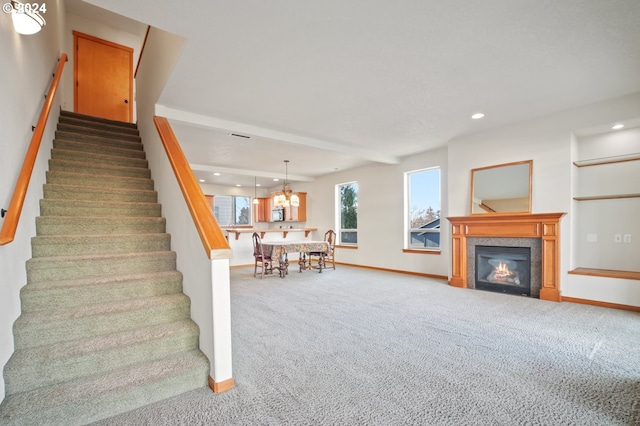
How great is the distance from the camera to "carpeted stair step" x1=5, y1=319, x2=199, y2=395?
169cm

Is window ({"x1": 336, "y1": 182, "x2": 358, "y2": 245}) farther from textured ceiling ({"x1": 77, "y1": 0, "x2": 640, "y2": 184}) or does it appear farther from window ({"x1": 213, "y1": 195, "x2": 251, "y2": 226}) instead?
window ({"x1": 213, "y1": 195, "x2": 251, "y2": 226})

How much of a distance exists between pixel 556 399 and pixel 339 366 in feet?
4.61

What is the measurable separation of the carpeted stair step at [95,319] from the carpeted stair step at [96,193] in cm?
144

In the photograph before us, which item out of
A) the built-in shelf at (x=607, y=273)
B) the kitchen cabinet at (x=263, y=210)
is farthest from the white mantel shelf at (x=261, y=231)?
the built-in shelf at (x=607, y=273)

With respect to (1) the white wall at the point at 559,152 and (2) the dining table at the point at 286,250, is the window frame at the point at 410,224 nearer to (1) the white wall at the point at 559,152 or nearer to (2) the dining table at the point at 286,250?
(1) the white wall at the point at 559,152

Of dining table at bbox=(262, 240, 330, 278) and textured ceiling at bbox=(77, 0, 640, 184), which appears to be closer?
textured ceiling at bbox=(77, 0, 640, 184)

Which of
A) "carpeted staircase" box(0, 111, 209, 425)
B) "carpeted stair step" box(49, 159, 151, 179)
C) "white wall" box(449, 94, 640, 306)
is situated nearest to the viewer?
"carpeted staircase" box(0, 111, 209, 425)

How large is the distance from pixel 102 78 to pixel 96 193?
419cm

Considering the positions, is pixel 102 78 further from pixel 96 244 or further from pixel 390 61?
pixel 390 61

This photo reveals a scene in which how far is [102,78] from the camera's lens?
19.5ft

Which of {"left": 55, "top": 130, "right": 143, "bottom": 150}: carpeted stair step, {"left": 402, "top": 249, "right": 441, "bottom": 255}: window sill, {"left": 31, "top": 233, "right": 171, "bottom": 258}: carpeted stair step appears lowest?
{"left": 402, "top": 249, "right": 441, "bottom": 255}: window sill

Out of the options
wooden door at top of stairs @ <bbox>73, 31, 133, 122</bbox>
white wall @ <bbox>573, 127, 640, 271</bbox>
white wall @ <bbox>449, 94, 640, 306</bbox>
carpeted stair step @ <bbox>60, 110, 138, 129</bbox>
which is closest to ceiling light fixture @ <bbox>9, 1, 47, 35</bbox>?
carpeted stair step @ <bbox>60, 110, 138, 129</bbox>

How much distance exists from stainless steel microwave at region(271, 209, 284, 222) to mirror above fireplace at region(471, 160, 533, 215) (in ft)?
19.7

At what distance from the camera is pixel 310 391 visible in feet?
6.38
